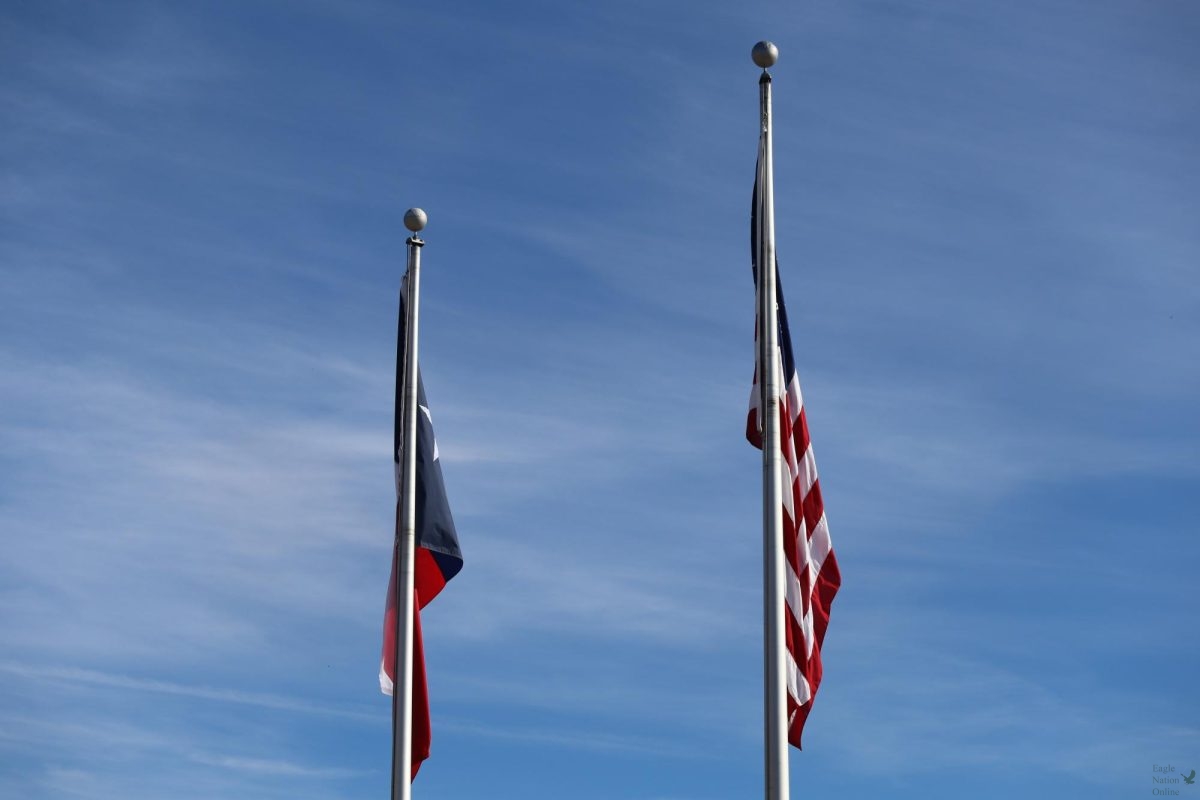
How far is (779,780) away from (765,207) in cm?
916

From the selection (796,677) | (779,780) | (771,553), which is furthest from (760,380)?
(779,780)

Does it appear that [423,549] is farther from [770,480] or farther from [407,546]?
[770,480]

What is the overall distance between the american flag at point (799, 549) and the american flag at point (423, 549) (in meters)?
6.72

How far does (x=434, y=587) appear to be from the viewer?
30172 millimetres

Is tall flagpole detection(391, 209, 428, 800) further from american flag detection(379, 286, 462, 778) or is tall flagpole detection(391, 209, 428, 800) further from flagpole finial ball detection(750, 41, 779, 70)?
flagpole finial ball detection(750, 41, 779, 70)

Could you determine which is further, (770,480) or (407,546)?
(407,546)

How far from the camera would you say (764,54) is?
89.9 feet

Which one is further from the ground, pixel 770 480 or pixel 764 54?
pixel 764 54

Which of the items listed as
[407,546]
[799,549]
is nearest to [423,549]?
[407,546]

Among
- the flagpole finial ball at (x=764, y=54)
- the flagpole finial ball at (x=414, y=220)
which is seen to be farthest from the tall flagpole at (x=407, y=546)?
the flagpole finial ball at (x=764, y=54)

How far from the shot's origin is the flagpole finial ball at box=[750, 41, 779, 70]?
27.4 m

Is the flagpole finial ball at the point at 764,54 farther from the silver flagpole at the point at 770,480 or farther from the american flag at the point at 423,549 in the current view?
the american flag at the point at 423,549

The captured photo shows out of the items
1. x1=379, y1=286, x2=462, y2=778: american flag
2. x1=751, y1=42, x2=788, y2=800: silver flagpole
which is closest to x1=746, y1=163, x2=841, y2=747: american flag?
x1=751, y1=42, x2=788, y2=800: silver flagpole

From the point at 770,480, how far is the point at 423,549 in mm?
7683
